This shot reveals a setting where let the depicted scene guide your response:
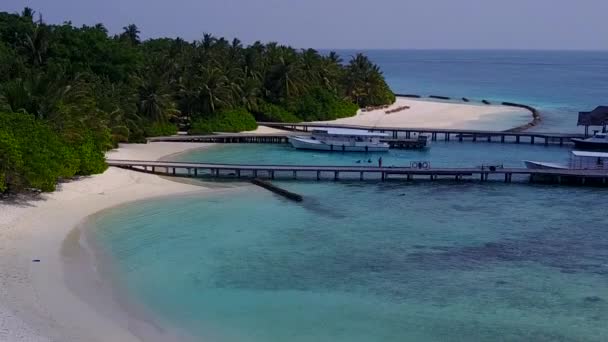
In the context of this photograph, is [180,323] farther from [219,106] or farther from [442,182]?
[219,106]

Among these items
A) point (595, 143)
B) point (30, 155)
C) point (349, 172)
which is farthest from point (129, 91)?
point (595, 143)

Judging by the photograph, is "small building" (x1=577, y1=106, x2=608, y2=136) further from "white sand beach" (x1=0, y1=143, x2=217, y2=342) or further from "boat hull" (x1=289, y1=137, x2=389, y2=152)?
"white sand beach" (x1=0, y1=143, x2=217, y2=342)

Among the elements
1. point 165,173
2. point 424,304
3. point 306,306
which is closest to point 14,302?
point 306,306

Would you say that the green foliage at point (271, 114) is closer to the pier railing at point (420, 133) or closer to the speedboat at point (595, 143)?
the pier railing at point (420, 133)

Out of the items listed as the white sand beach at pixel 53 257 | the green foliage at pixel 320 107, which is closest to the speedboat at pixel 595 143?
the green foliage at pixel 320 107

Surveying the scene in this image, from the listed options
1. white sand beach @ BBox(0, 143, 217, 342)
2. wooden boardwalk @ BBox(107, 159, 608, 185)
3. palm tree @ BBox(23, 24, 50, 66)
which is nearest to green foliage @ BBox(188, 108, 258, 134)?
palm tree @ BBox(23, 24, 50, 66)
